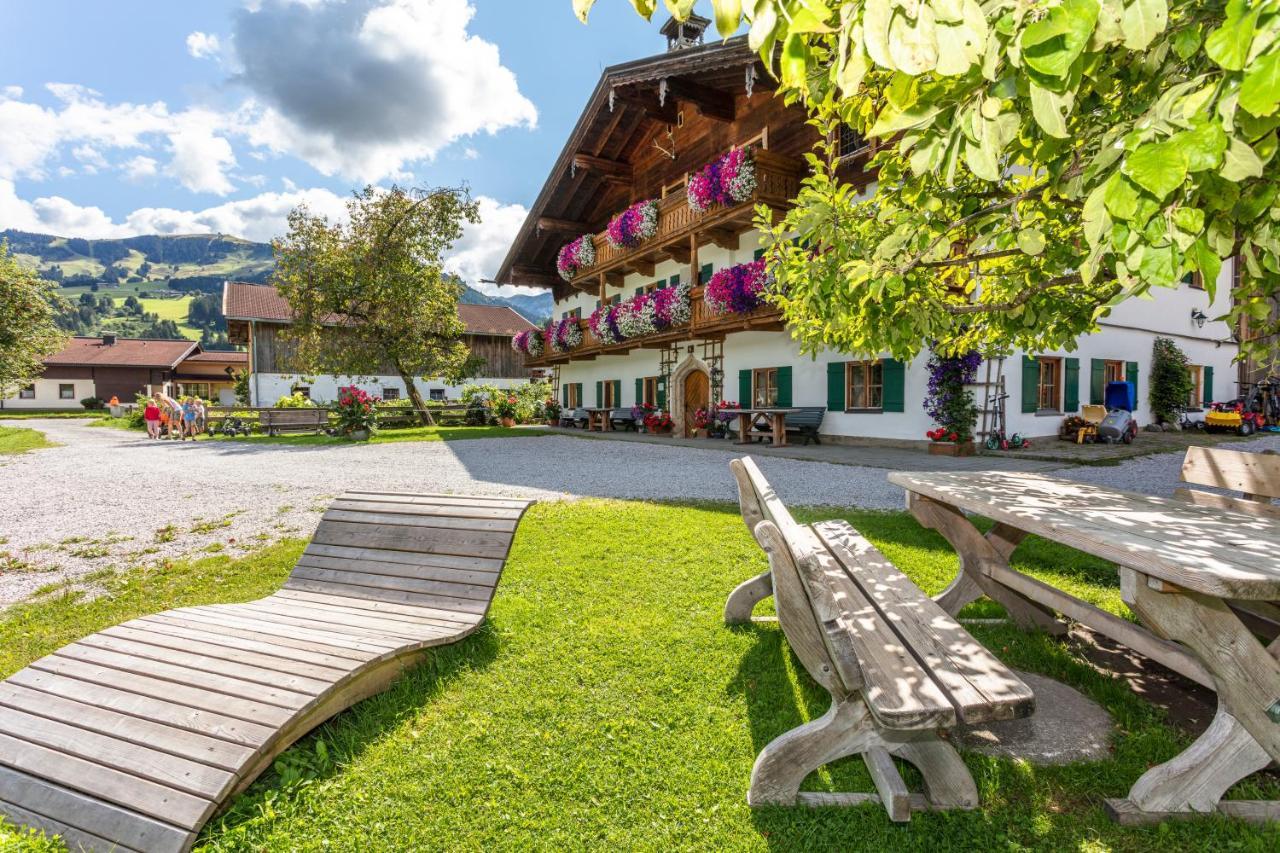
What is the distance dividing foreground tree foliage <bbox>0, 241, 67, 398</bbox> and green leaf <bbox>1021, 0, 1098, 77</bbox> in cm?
2996

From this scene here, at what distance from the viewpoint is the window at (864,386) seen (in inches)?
522

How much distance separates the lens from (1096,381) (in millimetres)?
14219

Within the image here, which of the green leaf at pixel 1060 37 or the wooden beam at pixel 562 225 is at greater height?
the wooden beam at pixel 562 225

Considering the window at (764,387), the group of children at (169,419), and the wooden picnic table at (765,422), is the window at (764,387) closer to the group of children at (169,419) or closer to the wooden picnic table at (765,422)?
the wooden picnic table at (765,422)

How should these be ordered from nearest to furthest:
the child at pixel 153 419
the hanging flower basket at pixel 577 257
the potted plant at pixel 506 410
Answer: the child at pixel 153 419
the hanging flower basket at pixel 577 257
the potted plant at pixel 506 410

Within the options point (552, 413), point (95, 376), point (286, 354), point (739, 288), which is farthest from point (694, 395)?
point (95, 376)

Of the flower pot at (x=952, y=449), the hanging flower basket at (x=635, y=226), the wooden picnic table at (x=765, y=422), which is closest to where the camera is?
the flower pot at (x=952, y=449)

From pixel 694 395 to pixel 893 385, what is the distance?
22.1ft

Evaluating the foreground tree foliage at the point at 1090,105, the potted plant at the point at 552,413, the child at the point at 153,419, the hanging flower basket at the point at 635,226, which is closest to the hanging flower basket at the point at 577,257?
the hanging flower basket at the point at 635,226

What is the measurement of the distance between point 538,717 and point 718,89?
53.4ft

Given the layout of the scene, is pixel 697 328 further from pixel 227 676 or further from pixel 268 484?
pixel 227 676

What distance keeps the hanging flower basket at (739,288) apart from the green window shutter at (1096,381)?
7950mm

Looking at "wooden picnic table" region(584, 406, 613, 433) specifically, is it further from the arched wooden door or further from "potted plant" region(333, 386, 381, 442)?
"potted plant" region(333, 386, 381, 442)

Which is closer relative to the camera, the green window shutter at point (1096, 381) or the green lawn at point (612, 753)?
the green lawn at point (612, 753)
